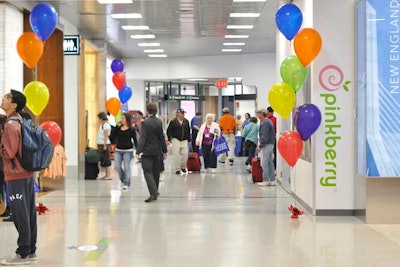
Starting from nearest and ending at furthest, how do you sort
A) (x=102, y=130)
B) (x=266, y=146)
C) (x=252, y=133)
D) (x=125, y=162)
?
(x=125, y=162) → (x=266, y=146) → (x=102, y=130) → (x=252, y=133)

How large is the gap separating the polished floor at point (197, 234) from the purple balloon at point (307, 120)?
1.19 m

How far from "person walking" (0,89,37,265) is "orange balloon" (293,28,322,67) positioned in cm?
365

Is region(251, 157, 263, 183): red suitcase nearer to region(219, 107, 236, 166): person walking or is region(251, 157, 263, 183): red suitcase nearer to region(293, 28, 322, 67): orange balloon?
region(293, 28, 322, 67): orange balloon

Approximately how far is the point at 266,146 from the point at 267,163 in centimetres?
52

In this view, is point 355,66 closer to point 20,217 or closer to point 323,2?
point 323,2

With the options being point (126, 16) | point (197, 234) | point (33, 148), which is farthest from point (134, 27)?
point (33, 148)

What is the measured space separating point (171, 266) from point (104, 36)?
38.1ft

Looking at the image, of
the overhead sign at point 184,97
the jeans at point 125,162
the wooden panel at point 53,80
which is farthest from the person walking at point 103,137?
the overhead sign at point 184,97

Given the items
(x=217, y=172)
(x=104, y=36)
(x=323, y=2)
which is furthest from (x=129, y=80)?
(x=323, y=2)

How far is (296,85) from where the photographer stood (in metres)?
8.21

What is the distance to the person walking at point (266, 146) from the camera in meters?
11.6

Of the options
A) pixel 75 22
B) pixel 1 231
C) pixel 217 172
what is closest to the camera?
pixel 1 231

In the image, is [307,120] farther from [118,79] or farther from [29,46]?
[118,79]

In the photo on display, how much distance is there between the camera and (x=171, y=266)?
5488 mm
